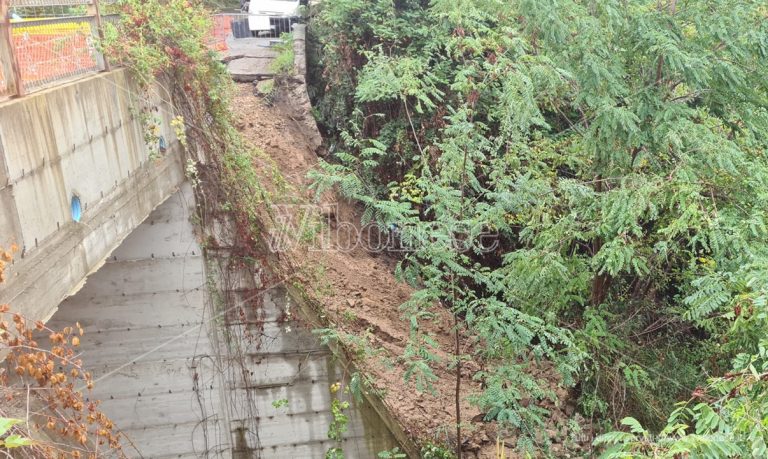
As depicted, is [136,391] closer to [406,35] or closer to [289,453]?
[289,453]

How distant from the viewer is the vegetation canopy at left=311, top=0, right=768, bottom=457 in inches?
199

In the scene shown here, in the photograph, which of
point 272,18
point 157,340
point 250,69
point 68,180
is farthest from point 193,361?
point 272,18

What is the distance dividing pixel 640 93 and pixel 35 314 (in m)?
5.80

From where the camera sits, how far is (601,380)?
6.61m

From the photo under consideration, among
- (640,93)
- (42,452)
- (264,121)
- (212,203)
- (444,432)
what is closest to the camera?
(42,452)

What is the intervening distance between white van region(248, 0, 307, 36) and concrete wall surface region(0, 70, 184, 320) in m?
6.20

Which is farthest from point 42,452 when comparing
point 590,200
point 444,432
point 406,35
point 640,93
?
point 406,35

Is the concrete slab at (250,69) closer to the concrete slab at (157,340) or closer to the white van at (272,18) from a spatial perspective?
the white van at (272,18)

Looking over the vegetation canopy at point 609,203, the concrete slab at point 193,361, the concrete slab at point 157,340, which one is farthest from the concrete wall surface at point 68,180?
the vegetation canopy at point 609,203

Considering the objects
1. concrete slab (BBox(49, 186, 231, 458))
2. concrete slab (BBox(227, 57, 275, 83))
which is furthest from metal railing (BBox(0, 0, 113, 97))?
concrete slab (BBox(227, 57, 275, 83))

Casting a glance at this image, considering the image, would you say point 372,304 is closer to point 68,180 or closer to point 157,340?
point 157,340

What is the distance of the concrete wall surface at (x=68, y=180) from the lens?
4.12 metres

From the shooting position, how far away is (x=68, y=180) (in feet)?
15.8

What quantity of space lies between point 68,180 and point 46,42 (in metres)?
1.19
